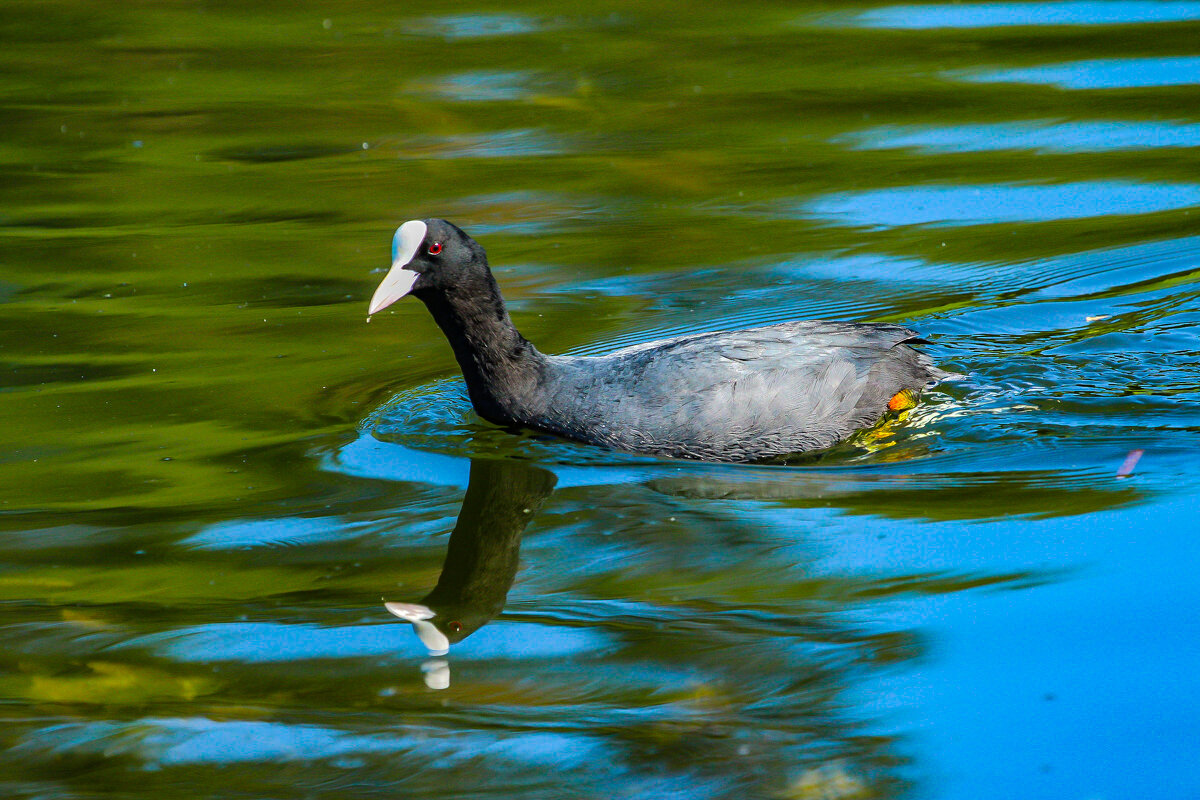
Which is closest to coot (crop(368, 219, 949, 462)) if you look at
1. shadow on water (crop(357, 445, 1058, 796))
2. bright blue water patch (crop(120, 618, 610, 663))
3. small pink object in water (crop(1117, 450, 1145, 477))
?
shadow on water (crop(357, 445, 1058, 796))

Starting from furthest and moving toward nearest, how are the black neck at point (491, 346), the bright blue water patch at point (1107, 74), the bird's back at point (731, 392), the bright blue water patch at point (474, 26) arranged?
the bright blue water patch at point (474, 26)
the bright blue water patch at point (1107, 74)
the black neck at point (491, 346)
the bird's back at point (731, 392)

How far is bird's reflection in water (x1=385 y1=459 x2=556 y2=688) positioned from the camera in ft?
13.3

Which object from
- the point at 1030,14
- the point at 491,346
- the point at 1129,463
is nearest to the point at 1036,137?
the point at 1030,14

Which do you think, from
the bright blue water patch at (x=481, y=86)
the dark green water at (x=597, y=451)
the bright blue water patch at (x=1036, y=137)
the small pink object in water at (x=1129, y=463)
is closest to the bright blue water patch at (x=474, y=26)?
the dark green water at (x=597, y=451)

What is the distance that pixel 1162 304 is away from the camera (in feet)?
21.7

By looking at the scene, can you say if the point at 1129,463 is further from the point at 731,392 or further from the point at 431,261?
the point at 431,261

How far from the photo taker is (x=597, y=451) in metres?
5.30

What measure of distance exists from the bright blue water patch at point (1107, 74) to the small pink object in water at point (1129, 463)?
5.64 metres

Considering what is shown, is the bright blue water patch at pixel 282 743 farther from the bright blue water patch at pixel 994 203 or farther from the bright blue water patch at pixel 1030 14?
the bright blue water patch at pixel 1030 14

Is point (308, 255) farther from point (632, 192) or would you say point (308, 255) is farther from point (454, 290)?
point (454, 290)

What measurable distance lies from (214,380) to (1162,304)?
4348 millimetres

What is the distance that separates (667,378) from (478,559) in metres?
1.13

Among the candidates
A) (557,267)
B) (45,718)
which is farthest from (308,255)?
(45,718)

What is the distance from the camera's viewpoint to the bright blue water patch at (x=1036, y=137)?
29.8 feet
